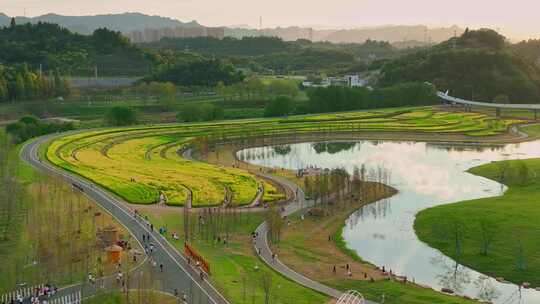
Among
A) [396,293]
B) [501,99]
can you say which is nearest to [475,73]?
[501,99]

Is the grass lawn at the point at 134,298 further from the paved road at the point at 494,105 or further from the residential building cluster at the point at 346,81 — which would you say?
the residential building cluster at the point at 346,81

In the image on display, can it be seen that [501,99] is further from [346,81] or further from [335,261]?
[335,261]

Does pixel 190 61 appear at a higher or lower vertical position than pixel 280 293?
higher

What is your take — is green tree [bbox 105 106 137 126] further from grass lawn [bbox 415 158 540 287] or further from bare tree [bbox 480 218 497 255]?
bare tree [bbox 480 218 497 255]

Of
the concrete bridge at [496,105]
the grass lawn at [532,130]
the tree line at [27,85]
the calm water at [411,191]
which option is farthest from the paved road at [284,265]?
the concrete bridge at [496,105]

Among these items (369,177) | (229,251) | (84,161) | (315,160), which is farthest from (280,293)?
(315,160)

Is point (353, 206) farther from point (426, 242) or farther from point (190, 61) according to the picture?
point (190, 61)
